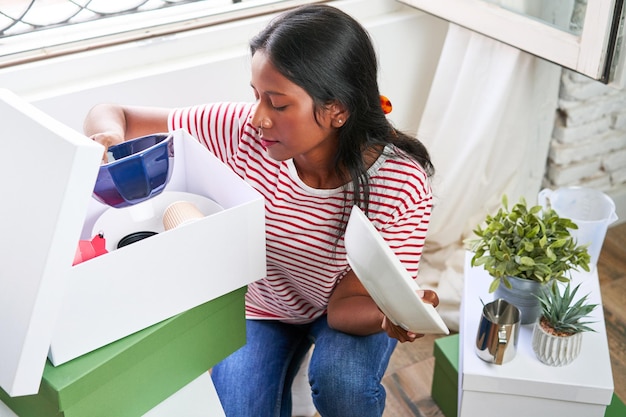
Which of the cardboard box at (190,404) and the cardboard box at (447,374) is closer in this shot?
the cardboard box at (190,404)

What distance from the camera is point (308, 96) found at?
1.10 m

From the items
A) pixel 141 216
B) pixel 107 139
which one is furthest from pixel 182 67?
pixel 141 216

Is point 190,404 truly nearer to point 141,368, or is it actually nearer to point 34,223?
point 141,368

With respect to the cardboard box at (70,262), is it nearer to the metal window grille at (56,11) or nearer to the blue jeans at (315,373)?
the blue jeans at (315,373)

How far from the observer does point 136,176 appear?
96 cm

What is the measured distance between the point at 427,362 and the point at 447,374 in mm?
193

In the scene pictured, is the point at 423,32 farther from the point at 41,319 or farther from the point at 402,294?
the point at 41,319

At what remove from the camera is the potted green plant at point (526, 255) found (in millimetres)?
1369

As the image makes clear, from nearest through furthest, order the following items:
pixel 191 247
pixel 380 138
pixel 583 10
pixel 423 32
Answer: pixel 191 247 < pixel 380 138 < pixel 583 10 < pixel 423 32

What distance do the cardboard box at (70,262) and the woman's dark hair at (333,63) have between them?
0.71 ft

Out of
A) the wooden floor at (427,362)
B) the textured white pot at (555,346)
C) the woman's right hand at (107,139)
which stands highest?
the woman's right hand at (107,139)

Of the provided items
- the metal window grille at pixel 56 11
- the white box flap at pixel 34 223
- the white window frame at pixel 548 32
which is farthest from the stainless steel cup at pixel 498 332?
the metal window grille at pixel 56 11

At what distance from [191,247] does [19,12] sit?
0.92 m

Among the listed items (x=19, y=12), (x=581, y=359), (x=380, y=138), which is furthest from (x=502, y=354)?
(x=19, y=12)
